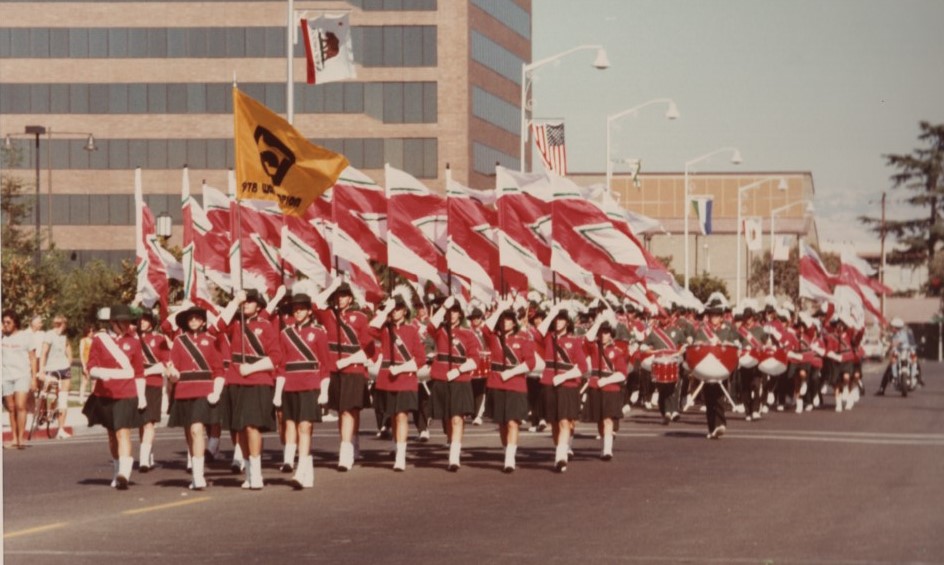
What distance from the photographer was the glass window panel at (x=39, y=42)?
3455 inches

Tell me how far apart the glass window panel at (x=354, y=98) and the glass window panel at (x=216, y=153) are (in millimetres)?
5990

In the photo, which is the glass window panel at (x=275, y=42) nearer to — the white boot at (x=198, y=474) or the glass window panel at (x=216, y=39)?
the glass window panel at (x=216, y=39)

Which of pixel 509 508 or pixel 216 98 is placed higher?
pixel 216 98

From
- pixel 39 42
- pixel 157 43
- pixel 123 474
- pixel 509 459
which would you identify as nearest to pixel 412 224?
pixel 509 459

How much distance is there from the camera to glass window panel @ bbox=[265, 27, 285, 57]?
8625cm

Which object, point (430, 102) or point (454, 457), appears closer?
point (454, 457)

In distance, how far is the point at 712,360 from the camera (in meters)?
26.3

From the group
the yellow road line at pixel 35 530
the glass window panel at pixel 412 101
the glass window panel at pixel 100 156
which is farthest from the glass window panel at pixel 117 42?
the yellow road line at pixel 35 530

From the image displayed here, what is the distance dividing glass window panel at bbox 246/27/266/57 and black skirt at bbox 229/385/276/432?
7041 centimetres

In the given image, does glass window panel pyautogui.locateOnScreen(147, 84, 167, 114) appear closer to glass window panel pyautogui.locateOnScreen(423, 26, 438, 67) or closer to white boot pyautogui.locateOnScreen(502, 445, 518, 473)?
glass window panel pyautogui.locateOnScreen(423, 26, 438, 67)

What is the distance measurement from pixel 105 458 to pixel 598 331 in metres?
6.08

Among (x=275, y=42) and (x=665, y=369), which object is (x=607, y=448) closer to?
(x=665, y=369)

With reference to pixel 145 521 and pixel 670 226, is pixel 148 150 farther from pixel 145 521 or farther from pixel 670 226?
pixel 145 521

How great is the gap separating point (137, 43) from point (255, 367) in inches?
2851
